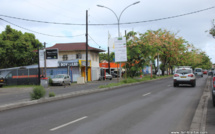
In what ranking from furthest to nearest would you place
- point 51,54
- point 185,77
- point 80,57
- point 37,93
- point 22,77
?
point 80,57, point 22,77, point 51,54, point 185,77, point 37,93

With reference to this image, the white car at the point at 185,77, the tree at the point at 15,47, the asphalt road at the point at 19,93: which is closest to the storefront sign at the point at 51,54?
the asphalt road at the point at 19,93

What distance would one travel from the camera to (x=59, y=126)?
7.29 meters

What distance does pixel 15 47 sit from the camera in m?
48.5

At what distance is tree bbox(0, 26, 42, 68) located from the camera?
156 feet

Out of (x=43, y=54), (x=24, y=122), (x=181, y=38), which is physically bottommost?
(x=24, y=122)

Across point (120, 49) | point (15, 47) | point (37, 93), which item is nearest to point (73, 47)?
point (15, 47)

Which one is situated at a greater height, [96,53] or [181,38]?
[181,38]

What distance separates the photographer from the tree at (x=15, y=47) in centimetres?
4756

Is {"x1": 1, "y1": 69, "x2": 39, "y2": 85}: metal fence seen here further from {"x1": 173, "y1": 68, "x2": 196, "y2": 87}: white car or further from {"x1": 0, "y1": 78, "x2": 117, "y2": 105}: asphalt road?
{"x1": 173, "y1": 68, "x2": 196, "y2": 87}: white car

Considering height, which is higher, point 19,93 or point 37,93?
point 37,93

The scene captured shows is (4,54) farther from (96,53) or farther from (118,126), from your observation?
(118,126)

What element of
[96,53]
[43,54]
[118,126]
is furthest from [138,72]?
[118,126]

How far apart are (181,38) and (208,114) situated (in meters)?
50.7

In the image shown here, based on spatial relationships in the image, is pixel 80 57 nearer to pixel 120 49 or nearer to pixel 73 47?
pixel 73 47
